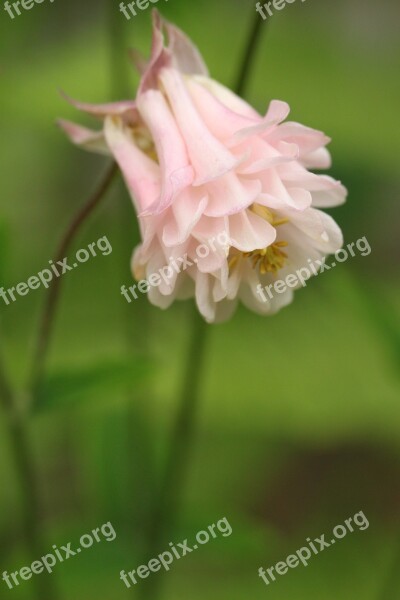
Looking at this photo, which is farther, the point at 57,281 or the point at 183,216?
the point at 57,281

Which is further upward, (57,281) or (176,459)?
(57,281)

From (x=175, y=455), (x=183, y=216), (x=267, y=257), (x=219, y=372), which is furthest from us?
(x=219, y=372)

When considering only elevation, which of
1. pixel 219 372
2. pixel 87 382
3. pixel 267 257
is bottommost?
pixel 267 257

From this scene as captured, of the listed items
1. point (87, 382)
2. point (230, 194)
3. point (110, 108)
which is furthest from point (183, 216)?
point (87, 382)

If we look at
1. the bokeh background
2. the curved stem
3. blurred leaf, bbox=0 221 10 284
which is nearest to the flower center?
the curved stem

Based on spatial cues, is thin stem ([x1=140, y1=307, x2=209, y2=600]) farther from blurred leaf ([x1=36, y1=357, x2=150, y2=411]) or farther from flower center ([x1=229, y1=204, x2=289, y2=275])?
flower center ([x1=229, y1=204, x2=289, y2=275])

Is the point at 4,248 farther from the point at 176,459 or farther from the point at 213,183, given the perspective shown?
the point at 176,459

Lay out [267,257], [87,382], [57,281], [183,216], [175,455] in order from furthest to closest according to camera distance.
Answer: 1. [175,455]
2. [87,382]
3. [57,281]
4. [267,257]
5. [183,216]
